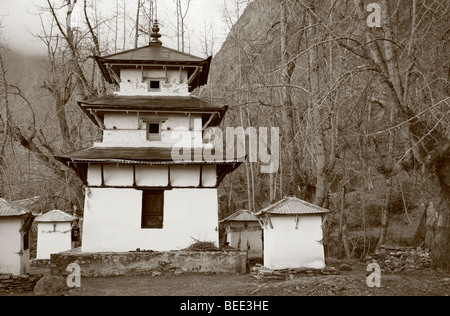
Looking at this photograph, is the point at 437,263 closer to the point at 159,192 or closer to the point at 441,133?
the point at 441,133

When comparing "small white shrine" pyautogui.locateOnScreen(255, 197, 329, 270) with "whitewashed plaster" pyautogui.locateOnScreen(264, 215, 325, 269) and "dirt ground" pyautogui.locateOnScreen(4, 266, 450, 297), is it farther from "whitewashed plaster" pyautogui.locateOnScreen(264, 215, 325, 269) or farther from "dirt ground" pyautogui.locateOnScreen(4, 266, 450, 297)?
"dirt ground" pyautogui.locateOnScreen(4, 266, 450, 297)

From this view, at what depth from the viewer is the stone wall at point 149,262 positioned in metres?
14.5

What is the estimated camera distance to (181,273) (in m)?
14.7

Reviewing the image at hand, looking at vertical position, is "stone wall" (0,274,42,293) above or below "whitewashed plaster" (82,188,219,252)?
below

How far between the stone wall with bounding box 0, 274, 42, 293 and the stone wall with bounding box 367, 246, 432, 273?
37.6ft

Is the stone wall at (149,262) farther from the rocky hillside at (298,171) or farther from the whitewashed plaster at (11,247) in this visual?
the rocky hillside at (298,171)

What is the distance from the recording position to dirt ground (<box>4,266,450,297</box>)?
400 inches

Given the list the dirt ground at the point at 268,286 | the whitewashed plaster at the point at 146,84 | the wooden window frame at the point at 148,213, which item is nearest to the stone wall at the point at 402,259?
the dirt ground at the point at 268,286

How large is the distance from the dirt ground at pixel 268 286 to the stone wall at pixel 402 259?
3.92 feet

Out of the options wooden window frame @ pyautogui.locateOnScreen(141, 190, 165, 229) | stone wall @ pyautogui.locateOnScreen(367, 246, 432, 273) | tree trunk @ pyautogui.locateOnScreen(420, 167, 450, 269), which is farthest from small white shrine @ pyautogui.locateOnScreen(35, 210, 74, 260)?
tree trunk @ pyautogui.locateOnScreen(420, 167, 450, 269)

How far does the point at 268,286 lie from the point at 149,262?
17.5ft

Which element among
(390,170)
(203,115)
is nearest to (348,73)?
(390,170)

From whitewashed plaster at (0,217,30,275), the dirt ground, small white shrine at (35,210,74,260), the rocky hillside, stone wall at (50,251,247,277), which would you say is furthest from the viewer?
the rocky hillside
